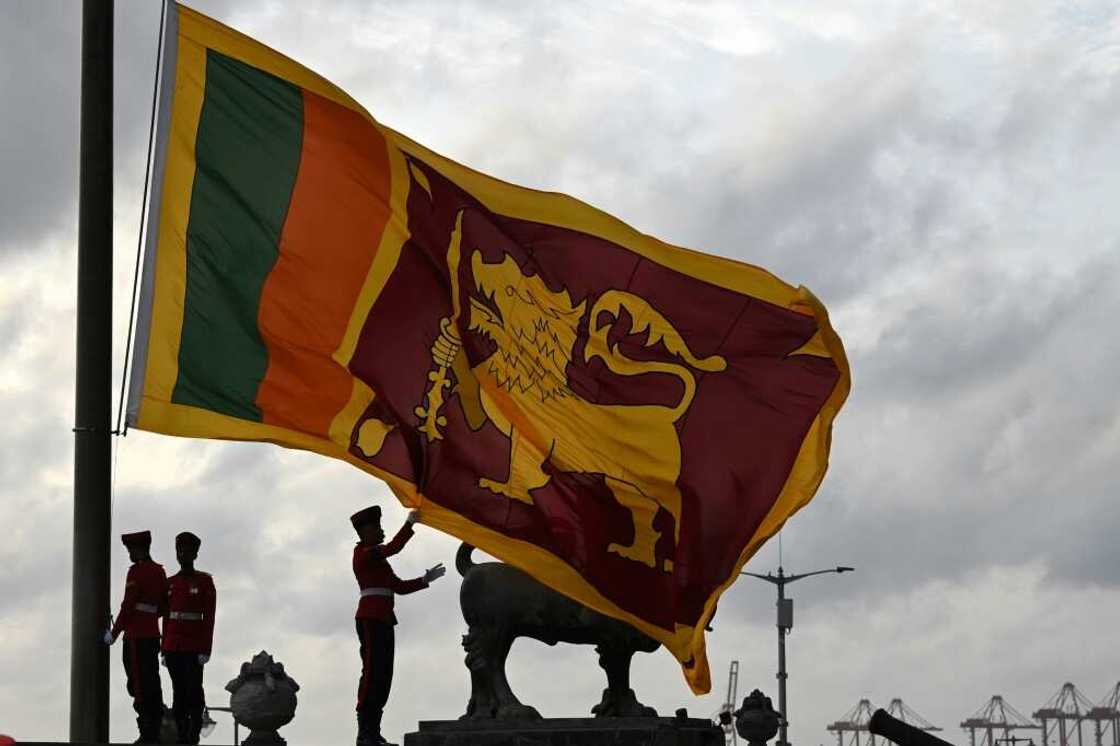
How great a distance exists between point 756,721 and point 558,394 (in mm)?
6976

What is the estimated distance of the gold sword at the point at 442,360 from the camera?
17172 millimetres

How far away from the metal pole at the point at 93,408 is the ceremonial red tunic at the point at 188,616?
12.3 ft

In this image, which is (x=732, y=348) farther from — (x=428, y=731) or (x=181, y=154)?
(x=181, y=154)

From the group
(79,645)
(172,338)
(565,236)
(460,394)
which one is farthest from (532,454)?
(79,645)

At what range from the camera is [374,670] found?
17.8 m

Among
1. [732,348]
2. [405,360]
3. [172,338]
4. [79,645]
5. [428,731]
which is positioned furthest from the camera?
[732,348]

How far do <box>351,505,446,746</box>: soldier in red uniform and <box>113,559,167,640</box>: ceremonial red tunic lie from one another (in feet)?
5.36

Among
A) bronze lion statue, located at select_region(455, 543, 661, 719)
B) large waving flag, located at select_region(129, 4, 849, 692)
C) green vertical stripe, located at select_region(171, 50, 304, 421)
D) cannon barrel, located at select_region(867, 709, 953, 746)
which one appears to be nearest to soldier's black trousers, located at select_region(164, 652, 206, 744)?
bronze lion statue, located at select_region(455, 543, 661, 719)

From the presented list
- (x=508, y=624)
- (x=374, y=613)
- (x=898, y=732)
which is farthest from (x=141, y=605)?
(x=898, y=732)

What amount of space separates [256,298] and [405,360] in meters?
1.47

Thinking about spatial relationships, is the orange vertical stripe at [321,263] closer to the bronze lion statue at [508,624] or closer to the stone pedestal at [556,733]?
the bronze lion statue at [508,624]

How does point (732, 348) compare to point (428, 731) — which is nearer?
point (428, 731)

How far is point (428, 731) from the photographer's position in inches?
722

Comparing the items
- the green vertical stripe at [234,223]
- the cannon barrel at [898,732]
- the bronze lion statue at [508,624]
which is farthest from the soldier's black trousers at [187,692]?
the cannon barrel at [898,732]
